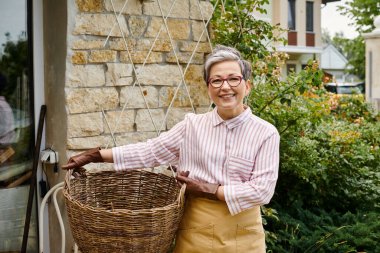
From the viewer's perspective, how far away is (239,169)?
279 centimetres

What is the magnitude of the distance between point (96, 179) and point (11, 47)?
122cm

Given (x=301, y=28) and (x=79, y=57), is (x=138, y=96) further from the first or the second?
(x=301, y=28)

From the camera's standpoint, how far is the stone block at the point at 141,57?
157 inches

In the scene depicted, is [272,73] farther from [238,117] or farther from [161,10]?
[238,117]

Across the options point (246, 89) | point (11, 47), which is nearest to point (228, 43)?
point (11, 47)

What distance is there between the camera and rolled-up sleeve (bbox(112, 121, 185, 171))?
119 inches

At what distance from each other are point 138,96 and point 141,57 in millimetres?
259

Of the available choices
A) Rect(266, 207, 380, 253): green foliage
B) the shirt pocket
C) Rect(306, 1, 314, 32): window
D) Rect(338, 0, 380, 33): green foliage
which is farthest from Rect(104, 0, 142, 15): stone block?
Rect(306, 1, 314, 32): window

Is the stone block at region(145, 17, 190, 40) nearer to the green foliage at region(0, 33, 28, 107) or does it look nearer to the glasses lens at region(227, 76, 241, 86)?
the green foliage at region(0, 33, 28, 107)

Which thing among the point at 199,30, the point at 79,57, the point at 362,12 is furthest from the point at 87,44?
the point at 362,12

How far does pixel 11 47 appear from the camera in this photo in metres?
3.84

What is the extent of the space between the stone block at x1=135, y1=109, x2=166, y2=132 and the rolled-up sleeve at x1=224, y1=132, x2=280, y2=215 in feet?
4.81

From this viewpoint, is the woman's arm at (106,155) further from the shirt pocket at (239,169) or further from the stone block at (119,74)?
the stone block at (119,74)

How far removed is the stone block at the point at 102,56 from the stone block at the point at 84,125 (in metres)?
0.34
